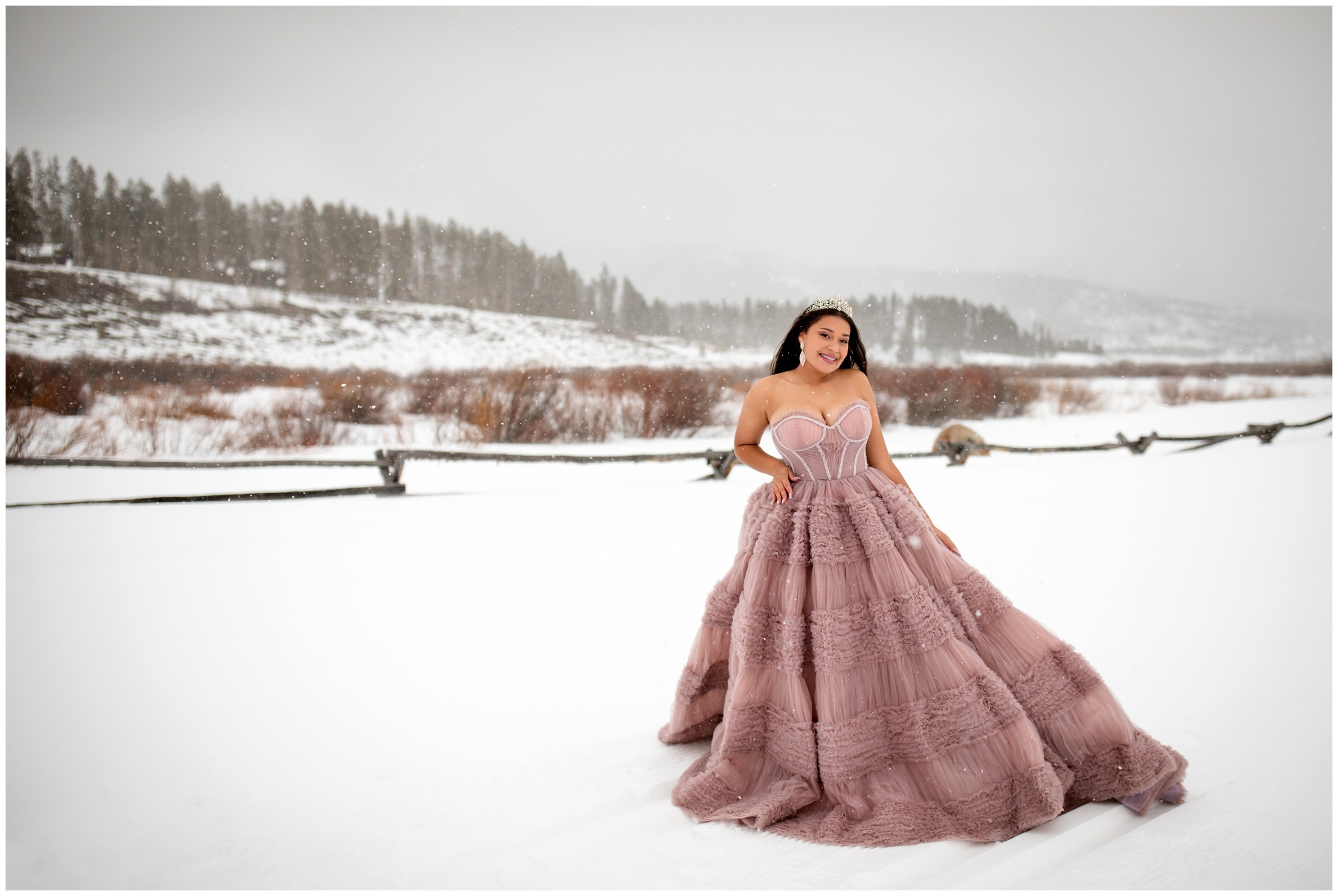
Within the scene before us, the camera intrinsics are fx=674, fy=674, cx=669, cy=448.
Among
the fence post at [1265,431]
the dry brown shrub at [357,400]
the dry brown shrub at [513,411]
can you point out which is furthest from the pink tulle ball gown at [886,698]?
the dry brown shrub at [357,400]

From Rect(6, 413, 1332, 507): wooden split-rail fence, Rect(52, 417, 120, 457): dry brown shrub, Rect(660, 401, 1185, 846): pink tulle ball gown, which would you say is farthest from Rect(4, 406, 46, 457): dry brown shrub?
Rect(660, 401, 1185, 846): pink tulle ball gown

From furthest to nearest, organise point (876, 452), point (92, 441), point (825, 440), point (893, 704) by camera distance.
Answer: point (92, 441)
point (876, 452)
point (825, 440)
point (893, 704)

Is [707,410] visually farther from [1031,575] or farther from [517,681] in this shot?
[517,681]

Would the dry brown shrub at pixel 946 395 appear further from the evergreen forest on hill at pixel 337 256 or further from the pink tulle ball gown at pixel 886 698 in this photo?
the pink tulle ball gown at pixel 886 698

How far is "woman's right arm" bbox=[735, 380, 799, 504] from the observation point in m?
2.82

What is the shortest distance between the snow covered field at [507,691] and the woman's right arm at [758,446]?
1.32m

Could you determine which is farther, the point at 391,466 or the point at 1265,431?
the point at 1265,431

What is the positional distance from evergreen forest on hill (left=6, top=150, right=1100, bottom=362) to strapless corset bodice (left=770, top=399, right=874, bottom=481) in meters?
30.5

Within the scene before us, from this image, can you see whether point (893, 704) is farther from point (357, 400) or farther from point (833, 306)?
point (357, 400)

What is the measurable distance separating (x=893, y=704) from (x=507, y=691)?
2.34m

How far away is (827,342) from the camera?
112 inches

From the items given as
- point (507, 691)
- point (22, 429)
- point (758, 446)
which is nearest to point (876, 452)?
point (758, 446)

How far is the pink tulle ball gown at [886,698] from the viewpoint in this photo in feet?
7.88

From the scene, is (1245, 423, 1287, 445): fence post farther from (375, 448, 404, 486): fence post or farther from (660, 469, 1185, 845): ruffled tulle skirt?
(375, 448, 404, 486): fence post
